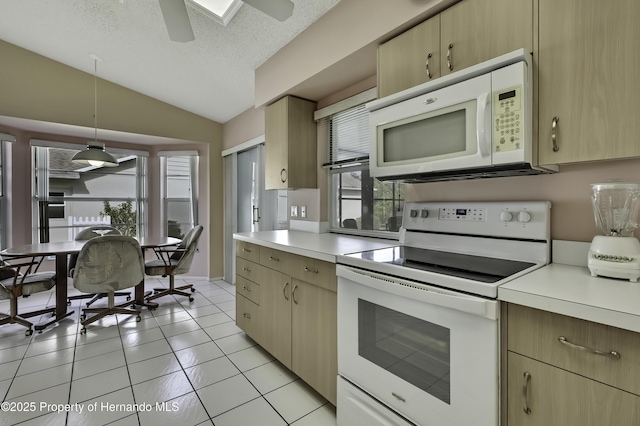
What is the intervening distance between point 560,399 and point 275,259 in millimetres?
1644

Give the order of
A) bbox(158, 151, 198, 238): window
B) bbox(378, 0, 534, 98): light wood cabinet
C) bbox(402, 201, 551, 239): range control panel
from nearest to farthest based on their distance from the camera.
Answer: bbox(378, 0, 534, 98): light wood cabinet → bbox(402, 201, 551, 239): range control panel → bbox(158, 151, 198, 238): window

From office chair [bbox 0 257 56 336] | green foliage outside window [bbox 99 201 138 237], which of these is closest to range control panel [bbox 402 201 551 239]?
office chair [bbox 0 257 56 336]

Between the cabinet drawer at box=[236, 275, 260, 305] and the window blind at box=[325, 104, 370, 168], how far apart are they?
125 centimetres

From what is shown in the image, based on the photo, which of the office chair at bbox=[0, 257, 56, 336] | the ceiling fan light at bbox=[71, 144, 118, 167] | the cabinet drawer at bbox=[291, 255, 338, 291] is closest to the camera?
the cabinet drawer at bbox=[291, 255, 338, 291]

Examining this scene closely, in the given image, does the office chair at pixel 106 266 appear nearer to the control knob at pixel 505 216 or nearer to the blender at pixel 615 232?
the control knob at pixel 505 216

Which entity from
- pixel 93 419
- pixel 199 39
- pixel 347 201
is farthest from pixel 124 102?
pixel 93 419

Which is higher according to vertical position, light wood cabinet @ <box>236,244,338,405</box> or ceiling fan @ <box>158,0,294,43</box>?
ceiling fan @ <box>158,0,294,43</box>

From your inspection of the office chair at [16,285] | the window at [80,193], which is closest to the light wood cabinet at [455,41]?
the office chair at [16,285]

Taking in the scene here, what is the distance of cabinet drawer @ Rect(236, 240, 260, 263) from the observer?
2361mm

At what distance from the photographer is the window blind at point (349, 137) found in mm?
2383

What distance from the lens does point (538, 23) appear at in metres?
1.17

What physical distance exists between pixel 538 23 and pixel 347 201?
173 cm

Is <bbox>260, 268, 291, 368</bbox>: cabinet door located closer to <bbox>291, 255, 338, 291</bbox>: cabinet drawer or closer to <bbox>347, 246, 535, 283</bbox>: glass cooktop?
<bbox>291, 255, 338, 291</bbox>: cabinet drawer

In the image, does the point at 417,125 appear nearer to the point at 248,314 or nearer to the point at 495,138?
the point at 495,138
